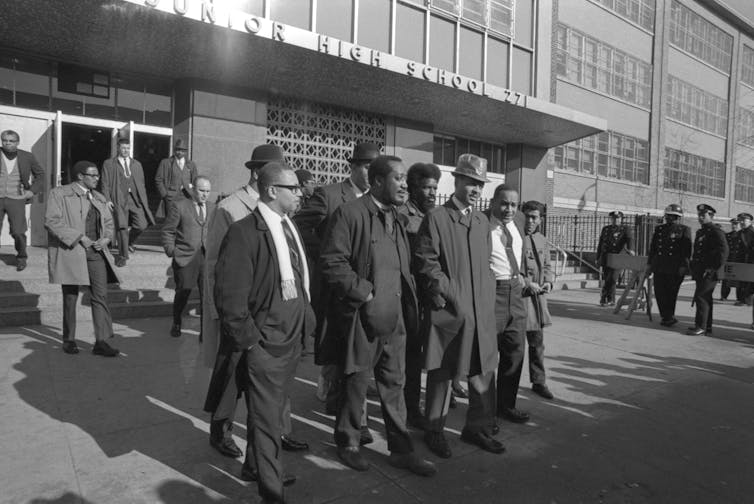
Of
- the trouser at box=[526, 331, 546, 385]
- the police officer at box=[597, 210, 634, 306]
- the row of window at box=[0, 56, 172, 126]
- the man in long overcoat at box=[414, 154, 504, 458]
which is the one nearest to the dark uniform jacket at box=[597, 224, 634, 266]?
the police officer at box=[597, 210, 634, 306]

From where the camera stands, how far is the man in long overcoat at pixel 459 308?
12.0 feet

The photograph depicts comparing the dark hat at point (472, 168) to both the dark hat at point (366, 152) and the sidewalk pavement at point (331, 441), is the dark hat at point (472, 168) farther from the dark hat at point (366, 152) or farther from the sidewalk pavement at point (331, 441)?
the sidewalk pavement at point (331, 441)

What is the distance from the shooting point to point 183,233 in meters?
6.51

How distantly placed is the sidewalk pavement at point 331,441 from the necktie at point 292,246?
1.05 metres

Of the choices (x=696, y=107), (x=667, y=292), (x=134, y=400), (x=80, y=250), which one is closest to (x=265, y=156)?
(x=134, y=400)

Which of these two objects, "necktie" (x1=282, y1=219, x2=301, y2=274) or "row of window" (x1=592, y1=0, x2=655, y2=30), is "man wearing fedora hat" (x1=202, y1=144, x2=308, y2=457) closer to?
"necktie" (x1=282, y1=219, x2=301, y2=274)

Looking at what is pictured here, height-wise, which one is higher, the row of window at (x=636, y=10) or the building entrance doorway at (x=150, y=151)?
the row of window at (x=636, y=10)

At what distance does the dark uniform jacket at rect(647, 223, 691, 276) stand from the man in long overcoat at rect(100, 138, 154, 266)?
27.7 ft

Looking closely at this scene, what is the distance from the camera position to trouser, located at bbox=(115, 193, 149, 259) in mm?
8562

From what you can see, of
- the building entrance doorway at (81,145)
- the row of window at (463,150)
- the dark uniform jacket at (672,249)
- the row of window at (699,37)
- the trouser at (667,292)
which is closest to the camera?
the dark uniform jacket at (672,249)

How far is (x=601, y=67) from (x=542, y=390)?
20.0 metres

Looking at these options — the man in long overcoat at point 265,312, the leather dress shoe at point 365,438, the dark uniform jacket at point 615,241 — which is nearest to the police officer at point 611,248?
the dark uniform jacket at point 615,241

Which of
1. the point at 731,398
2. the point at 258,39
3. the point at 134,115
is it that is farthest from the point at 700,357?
the point at 134,115

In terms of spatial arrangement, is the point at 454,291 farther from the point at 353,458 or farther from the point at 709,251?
the point at 709,251
